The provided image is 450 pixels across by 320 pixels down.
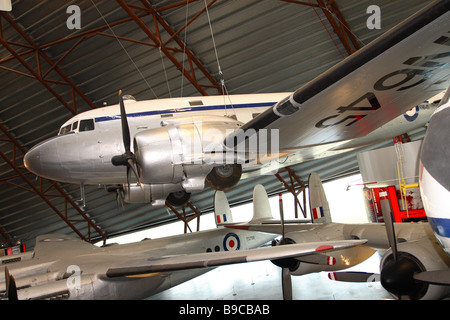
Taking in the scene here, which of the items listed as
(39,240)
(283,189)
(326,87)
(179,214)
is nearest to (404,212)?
(326,87)

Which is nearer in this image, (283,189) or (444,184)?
(444,184)

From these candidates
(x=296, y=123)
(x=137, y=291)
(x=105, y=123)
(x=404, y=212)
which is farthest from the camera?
(x=105, y=123)

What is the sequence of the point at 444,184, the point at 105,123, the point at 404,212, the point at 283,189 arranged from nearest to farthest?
the point at 444,184
the point at 404,212
the point at 105,123
the point at 283,189

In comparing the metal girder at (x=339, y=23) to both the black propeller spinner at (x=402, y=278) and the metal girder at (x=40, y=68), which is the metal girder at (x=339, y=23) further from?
the black propeller spinner at (x=402, y=278)

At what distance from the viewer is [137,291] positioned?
27.2 feet

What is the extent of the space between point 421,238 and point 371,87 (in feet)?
7.58

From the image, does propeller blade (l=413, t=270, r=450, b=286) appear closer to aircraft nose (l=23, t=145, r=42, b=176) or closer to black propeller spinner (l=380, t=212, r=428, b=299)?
black propeller spinner (l=380, t=212, r=428, b=299)

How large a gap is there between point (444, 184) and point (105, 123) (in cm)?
817

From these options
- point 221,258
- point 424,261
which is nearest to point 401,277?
point 424,261

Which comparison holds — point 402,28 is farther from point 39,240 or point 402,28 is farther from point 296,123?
point 39,240

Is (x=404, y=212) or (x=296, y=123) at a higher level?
(x=296, y=123)

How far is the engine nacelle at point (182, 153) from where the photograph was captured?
7.55 m

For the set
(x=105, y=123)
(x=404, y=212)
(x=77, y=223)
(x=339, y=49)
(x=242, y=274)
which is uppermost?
(x=339, y=49)

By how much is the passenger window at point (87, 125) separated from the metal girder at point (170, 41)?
204 inches
